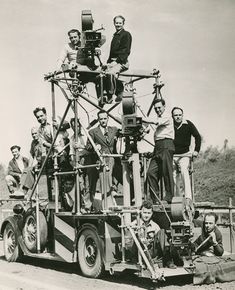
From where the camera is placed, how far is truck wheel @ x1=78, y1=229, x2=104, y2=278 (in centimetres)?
931

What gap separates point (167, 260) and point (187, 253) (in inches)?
16.4

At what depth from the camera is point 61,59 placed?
10828mm

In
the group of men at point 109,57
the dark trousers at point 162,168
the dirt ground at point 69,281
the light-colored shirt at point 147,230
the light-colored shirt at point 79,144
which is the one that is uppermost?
the group of men at point 109,57

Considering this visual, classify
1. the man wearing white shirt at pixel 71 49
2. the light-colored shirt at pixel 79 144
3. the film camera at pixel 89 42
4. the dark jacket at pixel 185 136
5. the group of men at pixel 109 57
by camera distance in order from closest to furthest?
the film camera at pixel 89 42, the light-colored shirt at pixel 79 144, the dark jacket at pixel 185 136, the group of men at pixel 109 57, the man wearing white shirt at pixel 71 49

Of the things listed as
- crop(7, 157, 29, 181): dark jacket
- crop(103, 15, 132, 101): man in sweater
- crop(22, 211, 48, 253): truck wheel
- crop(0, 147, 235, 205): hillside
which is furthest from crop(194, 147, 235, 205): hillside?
crop(103, 15, 132, 101): man in sweater

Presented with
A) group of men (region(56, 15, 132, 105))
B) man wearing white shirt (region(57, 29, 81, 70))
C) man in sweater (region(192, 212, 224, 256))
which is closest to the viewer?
man in sweater (region(192, 212, 224, 256))

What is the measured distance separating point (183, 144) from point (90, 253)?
→ 2.47 m

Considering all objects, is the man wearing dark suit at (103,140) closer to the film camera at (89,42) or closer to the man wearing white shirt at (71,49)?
the film camera at (89,42)

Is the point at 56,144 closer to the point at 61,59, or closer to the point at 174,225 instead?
the point at 61,59

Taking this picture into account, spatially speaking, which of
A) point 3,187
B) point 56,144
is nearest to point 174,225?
point 56,144

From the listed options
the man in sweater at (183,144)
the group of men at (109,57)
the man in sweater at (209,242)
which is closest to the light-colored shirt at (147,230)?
the man in sweater at (209,242)

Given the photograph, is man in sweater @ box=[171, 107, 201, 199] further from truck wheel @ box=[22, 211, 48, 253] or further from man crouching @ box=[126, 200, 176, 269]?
truck wheel @ box=[22, 211, 48, 253]

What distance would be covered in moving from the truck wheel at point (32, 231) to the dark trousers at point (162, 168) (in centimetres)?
240

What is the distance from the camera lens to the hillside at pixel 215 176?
22484 mm
